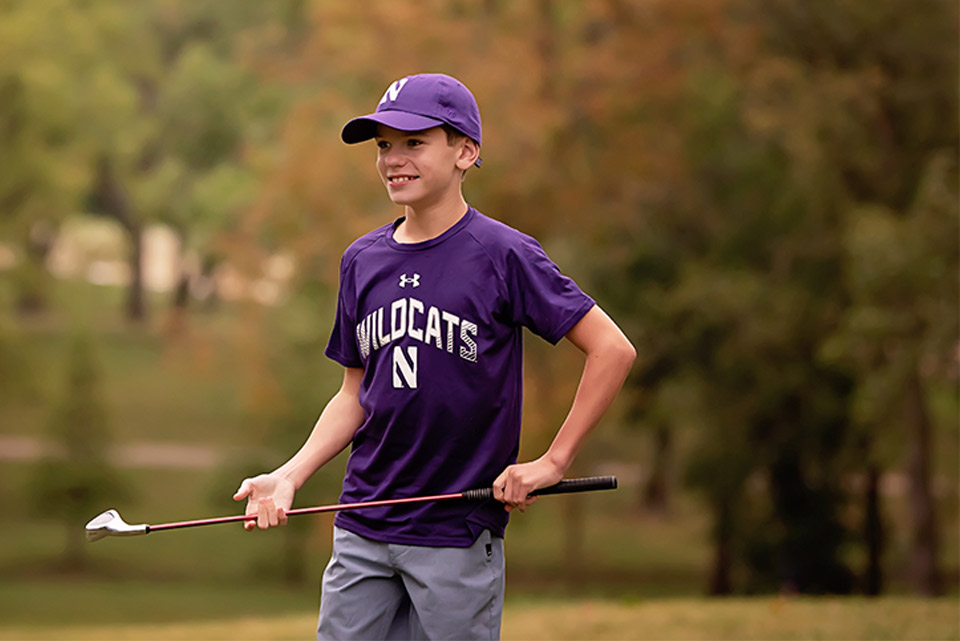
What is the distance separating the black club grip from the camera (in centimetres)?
292

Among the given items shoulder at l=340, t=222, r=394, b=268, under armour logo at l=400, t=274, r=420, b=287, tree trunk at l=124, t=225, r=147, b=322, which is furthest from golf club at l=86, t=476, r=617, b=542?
tree trunk at l=124, t=225, r=147, b=322

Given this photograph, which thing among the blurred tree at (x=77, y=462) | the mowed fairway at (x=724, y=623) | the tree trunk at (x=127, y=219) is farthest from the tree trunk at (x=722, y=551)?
the tree trunk at (x=127, y=219)

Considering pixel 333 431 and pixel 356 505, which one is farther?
pixel 333 431

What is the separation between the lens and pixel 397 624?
3.07 metres

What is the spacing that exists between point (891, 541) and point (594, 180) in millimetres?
8200

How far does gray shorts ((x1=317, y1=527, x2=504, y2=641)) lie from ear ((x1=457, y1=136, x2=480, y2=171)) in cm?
87

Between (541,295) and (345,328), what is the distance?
0.55 meters

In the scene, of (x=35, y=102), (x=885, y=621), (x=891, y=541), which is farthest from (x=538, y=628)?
(x=35, y=102)

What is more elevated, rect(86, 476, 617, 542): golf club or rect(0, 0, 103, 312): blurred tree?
rect(0, 0, 103, 312): blurred tree

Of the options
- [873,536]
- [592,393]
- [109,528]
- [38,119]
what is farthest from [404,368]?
[38,119]

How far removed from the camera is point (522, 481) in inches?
113

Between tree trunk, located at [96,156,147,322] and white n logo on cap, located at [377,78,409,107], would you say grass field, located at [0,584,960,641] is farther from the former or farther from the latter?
tree trunk, located at [96,156,147,322]

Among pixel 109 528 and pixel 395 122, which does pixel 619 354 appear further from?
pixel 109 528

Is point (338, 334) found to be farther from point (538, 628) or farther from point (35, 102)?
point (35, 102)
